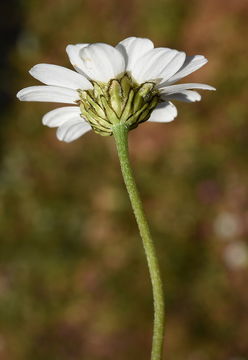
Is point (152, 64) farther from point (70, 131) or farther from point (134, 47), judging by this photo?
point (70, 131)

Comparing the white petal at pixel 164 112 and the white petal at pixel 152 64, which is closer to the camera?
the white petal at pixel 152 64

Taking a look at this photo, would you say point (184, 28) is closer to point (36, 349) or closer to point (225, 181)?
point (225, 181)

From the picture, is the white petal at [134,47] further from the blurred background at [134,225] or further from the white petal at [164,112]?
the blurred background at [134,225]

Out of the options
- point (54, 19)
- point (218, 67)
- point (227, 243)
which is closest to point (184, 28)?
point (218, 67)

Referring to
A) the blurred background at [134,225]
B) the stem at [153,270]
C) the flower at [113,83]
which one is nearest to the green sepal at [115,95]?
the flower at [113,83]

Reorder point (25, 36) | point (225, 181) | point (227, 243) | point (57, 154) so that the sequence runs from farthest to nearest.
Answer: point (25, 36) → point (57, 154) → point (225, 181) → point (227, 243)
